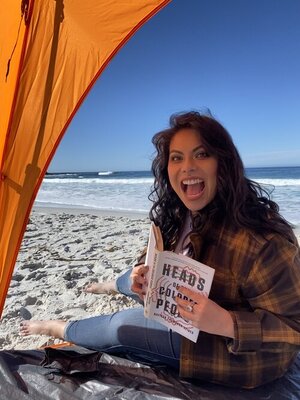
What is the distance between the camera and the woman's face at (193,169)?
4.77 ft

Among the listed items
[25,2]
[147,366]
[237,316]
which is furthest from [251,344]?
[25,2]

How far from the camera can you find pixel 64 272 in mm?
3539

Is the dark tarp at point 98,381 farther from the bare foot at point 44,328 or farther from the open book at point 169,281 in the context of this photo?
the open book at point 169,281

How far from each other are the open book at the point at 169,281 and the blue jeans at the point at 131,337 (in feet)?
0.88

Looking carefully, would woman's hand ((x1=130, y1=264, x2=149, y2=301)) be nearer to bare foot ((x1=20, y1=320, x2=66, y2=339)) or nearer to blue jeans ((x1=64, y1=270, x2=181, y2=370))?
blue jeans ((x1=64, y1=270, x2=181, y2=370))

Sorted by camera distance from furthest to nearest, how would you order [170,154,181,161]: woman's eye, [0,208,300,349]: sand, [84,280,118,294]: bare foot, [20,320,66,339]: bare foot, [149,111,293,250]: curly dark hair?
[84,280,118,294]: bare foot → [0,208,300,349]: sand → [20,320,66,339]: bare foot → [170,154,181,161]: woman's eye → [149,111,293,250]: curly dark hair

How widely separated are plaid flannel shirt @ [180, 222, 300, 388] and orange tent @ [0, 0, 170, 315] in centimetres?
92

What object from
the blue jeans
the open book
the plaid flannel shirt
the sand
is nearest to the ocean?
the plaid flannel shirt

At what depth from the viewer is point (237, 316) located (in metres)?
1.29

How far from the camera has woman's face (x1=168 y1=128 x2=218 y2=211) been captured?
145cm

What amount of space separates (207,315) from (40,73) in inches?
53.4

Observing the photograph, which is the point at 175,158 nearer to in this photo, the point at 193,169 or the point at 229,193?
the point at 193,169

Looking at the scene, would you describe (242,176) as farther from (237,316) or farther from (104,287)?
(104,287)

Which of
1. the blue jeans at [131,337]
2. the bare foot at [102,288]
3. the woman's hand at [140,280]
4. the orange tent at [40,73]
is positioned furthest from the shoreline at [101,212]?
the woman's hand at [140,280]
